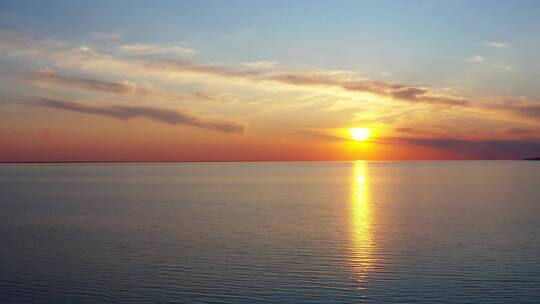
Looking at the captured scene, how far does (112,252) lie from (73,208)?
32542 millimetres

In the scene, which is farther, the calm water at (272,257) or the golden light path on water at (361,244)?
the golden light path on water at (361,244)

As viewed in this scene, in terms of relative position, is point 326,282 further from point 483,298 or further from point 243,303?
point 483,298

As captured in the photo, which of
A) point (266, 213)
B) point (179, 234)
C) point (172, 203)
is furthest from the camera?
point (172, 203)

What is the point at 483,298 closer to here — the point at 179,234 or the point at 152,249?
the point at 152,249

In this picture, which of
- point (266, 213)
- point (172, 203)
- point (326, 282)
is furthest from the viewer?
point (172, 203)

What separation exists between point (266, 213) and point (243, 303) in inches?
1345

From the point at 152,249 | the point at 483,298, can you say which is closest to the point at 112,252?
the point at 152,249

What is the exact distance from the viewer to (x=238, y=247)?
34.2 m

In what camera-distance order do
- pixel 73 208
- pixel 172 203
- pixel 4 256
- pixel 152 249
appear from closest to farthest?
pixel 4 256
pixel 152 249
pixel 73 208
pixel 172 203

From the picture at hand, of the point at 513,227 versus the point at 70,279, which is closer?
the point at 70,279

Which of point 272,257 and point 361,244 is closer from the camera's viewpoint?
point 272,257

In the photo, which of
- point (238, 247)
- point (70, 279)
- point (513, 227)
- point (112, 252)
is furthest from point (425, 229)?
point (70, 279)

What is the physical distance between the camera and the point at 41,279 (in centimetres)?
2572

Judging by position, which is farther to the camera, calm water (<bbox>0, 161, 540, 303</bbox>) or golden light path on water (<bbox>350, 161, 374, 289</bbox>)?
golden light path on water (<bbox>350, 161, 374, 289</bbox>)
